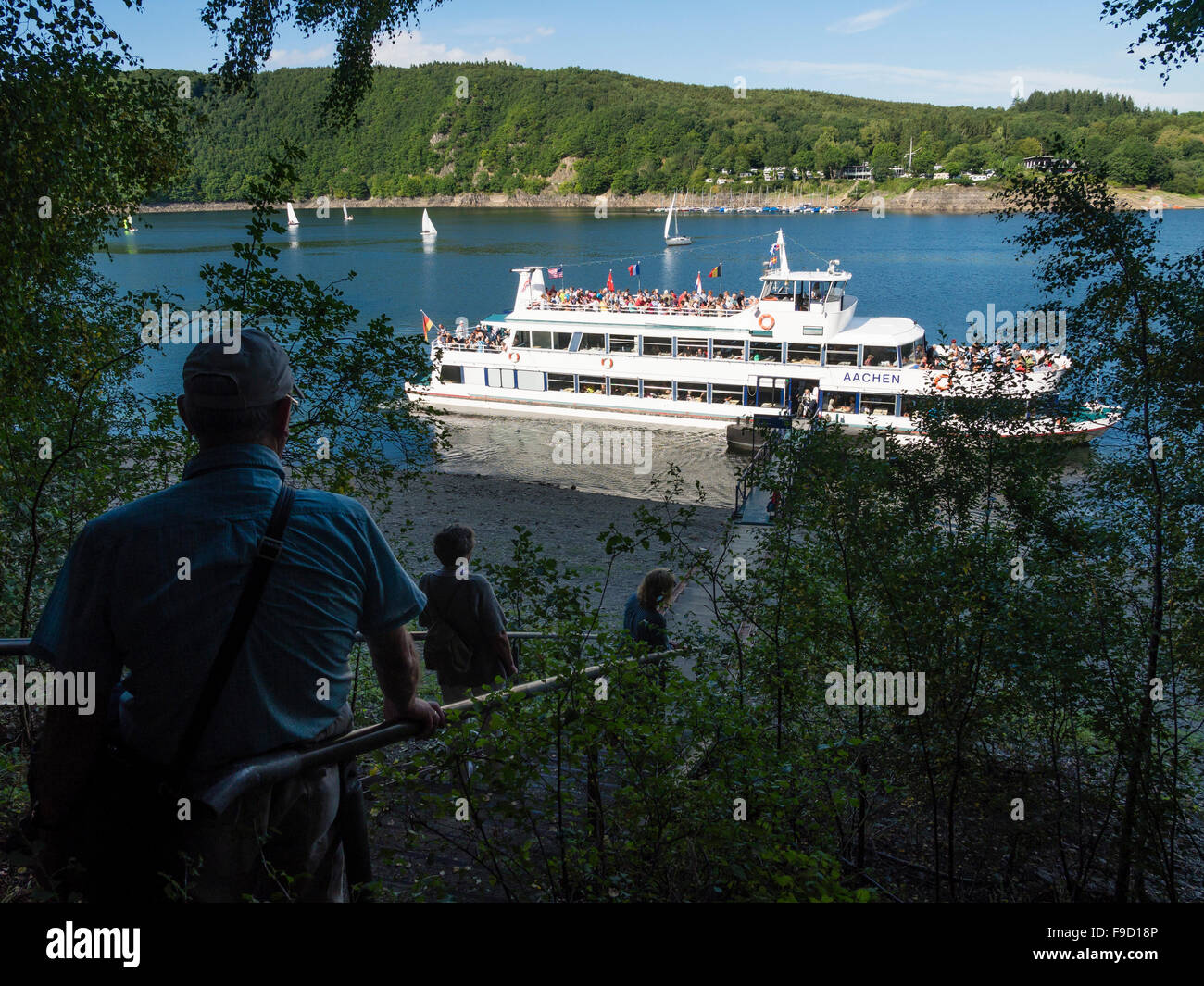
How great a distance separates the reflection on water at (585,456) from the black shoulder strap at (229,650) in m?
24.4

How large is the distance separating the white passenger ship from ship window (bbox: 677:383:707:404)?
4 cm

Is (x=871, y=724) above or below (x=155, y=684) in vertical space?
below

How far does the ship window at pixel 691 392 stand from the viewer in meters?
34.9

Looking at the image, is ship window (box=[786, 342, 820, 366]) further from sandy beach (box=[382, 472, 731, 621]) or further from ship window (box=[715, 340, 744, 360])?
sandy beach (box=[382, 472, 731, 621])

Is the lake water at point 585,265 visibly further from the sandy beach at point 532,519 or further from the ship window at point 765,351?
the ship window at point 765,351

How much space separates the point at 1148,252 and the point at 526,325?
102 ft

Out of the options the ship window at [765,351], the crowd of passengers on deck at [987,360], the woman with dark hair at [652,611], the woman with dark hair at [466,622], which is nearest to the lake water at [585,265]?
the crowd of passengers on deck at [987,360]

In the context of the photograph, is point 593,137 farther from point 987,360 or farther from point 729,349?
point 987,360

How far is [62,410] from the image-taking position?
7.45 meters

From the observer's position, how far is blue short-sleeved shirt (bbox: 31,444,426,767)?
2.08 meters

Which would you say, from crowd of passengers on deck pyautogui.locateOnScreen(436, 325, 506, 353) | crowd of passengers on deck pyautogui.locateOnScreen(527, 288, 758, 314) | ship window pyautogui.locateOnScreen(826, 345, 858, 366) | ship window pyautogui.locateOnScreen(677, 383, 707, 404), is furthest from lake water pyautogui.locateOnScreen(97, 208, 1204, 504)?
ship window pyautogui.locateOnScreen(826, 345, 858, 366)

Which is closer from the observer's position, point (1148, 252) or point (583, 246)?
point (1148, 252)
